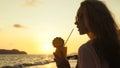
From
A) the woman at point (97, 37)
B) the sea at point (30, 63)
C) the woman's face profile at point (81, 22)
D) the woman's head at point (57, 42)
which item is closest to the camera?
the woman at point (97, 37)

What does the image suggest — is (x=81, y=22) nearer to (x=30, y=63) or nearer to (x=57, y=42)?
(x=57, y=42)

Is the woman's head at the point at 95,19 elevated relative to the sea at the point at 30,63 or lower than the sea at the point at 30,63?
elevated

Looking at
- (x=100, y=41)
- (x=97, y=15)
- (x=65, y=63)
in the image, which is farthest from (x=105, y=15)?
(x=65, y=63)

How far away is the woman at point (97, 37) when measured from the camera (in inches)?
92.0

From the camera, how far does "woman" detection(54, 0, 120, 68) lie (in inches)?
92.0

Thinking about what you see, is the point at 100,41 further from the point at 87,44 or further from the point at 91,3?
the point at 91,3

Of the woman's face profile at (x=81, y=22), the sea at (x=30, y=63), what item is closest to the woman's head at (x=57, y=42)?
the woman's face profile at (x=81, y=22)

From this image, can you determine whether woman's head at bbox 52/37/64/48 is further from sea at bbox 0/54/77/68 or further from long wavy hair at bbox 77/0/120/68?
sea at bbox 0/54/77/68

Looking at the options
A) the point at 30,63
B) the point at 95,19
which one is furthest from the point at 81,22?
the point at 30,63

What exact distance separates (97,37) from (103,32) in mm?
71

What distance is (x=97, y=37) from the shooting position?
2422 millimetres

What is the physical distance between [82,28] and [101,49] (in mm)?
248

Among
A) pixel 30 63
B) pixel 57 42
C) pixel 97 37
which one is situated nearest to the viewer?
pixel 97 37

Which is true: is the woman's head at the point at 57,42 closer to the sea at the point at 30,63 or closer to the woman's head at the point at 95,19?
the woman's head at the point at 95,19
